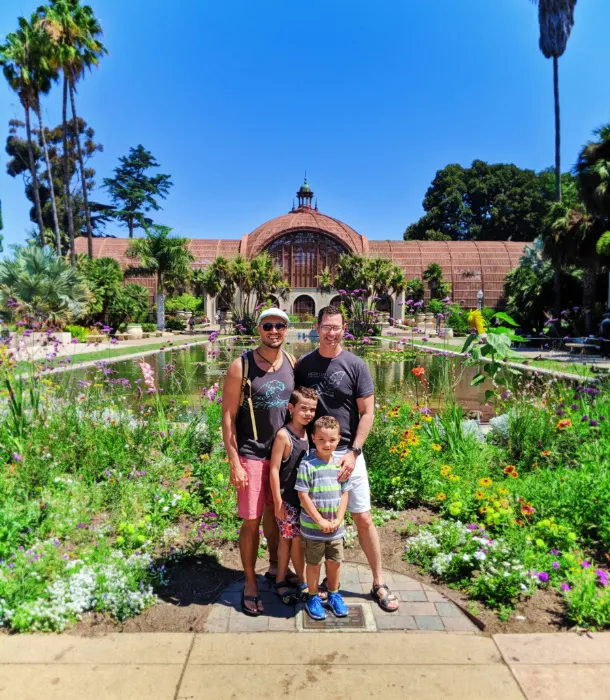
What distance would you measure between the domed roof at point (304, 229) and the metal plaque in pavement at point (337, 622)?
137ft

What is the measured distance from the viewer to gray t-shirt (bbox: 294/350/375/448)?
299 centimetres

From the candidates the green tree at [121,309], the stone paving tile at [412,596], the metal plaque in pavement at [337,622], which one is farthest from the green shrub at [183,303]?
the metal plaque in pavement at [337,622]

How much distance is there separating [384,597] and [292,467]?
90 cm

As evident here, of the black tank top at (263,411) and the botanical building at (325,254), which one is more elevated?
the botanical building at (325,254)

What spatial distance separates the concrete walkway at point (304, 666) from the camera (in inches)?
87.3

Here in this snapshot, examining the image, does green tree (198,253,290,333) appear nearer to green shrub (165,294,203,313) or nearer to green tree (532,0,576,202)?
green shrub (165,294,203,313)

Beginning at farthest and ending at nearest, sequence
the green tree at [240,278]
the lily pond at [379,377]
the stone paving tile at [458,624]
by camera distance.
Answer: the green tree at [240,278] < the lily pond at [379,377] < the stone paving tile at [458,624]

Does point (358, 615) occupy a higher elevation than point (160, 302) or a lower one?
lower

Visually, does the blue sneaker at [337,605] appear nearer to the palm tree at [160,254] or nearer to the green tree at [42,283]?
the green tree at [42,283]

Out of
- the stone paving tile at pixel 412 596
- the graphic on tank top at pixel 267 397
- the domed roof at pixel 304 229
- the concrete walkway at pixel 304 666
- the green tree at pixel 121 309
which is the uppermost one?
the domed roof at pixel 304 229

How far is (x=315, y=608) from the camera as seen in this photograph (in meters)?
2.83

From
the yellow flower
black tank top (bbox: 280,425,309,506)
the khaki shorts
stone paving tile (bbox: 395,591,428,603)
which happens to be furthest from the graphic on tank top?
the yellow flower

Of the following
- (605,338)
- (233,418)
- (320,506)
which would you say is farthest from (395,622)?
(605,338)

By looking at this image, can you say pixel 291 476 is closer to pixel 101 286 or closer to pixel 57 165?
pixel 101 286
